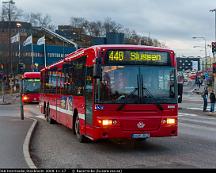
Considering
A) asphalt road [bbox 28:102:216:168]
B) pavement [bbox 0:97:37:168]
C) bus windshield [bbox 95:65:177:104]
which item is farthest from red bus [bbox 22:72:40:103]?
bus windshield [bbox 95:65:177:104]

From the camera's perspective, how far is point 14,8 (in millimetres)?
77000

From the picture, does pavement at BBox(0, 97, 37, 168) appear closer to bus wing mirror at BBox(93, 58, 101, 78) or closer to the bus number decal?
bus wing mirror at BBox(93, 58, 101, 78)

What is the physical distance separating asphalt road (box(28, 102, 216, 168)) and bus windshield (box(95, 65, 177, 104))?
1402 mm

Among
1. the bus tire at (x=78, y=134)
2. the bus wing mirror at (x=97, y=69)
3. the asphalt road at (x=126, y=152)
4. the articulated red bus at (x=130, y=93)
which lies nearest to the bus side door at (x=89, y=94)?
the articulated red bus at (x=130, y=93)

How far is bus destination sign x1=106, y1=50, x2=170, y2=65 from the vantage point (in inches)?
519

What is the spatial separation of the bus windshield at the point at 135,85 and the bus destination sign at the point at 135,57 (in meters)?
0.15

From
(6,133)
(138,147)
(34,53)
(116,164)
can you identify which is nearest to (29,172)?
(116,164)

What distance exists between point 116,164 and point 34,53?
60.3 m

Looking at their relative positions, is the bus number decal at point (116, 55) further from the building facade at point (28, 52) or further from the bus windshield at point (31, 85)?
the bus windshield at point (31, 85)

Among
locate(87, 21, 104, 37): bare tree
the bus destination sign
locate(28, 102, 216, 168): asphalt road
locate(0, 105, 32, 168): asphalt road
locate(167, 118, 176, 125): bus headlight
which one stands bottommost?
locate(28, 102, 216, 168): asphalt road

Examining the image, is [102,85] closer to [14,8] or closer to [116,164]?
[116,164]

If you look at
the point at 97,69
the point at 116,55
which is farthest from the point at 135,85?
the point at 97,69

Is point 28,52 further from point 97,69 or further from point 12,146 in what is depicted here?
point 97,69

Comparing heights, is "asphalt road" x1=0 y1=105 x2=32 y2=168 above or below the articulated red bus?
below
